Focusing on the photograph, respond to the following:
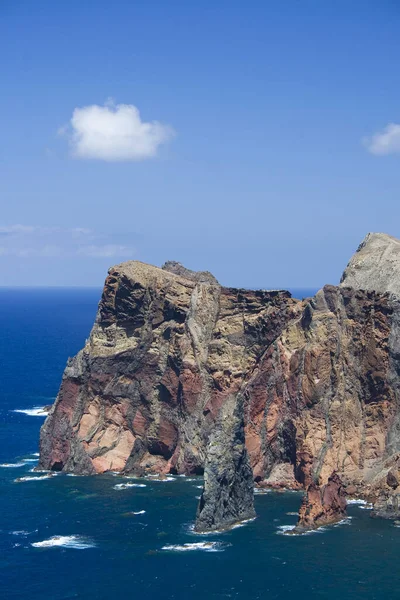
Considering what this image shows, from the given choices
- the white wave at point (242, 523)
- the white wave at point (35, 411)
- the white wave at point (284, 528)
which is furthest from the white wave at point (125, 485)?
the white wave at point (35, 411)

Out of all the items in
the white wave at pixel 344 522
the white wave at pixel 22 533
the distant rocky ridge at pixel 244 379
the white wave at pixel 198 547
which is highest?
the distant rocky ridge at pixel 244 379

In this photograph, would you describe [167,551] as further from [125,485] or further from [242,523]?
[125,485]

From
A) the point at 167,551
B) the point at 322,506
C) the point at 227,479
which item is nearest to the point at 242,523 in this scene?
the point at 227,479

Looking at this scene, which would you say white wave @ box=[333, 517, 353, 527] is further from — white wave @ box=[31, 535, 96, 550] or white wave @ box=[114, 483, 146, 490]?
white wave @ box=[114, 483, 146, 490]

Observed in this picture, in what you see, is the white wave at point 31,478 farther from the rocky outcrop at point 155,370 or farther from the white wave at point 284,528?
the white wave at point 284,528

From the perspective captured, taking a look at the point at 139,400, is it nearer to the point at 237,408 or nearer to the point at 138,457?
the point at 138,457

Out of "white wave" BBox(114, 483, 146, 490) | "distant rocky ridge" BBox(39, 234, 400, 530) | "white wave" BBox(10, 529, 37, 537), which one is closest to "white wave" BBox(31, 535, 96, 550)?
"white wave" BBox(10, 529, 37, 537)
